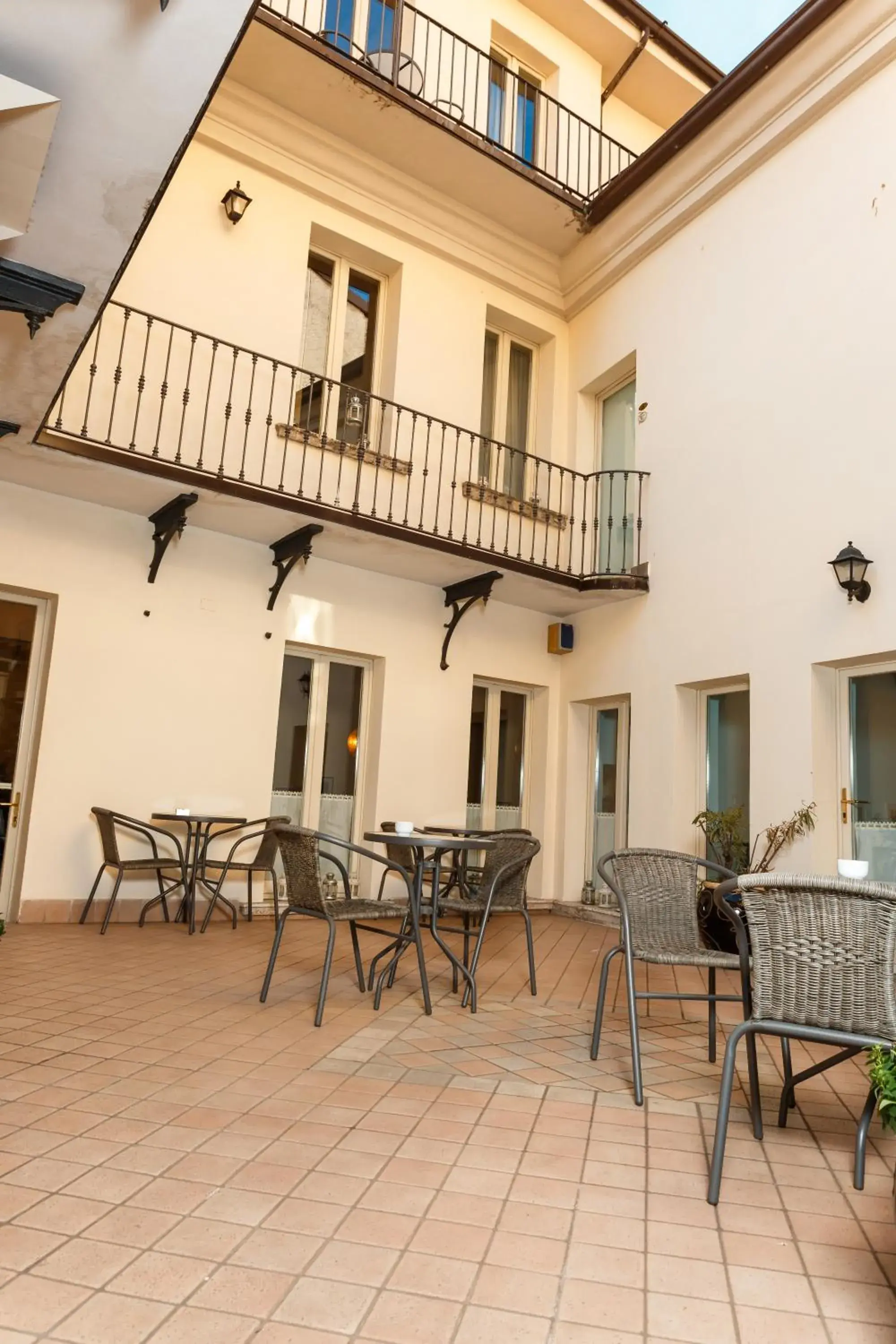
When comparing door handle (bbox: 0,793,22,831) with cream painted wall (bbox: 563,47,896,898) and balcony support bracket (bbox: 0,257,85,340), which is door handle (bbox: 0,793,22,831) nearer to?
balcony support bracket (bbox: 0,257,85,340)

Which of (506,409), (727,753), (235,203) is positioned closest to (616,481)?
(506,409)

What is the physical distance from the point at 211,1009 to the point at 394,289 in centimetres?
636

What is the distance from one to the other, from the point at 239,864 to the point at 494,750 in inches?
116

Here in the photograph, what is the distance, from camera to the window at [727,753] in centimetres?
633

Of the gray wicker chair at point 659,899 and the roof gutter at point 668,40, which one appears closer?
the gray wicker chair at point 659,899

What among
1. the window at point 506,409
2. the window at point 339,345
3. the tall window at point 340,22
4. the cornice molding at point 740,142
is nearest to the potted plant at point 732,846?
the window at point 506,409

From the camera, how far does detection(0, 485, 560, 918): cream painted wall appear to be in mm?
5676

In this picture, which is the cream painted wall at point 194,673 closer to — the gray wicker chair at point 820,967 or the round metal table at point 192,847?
the round metal table at point 192,847

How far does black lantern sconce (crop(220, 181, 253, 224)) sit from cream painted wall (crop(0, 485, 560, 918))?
245cm

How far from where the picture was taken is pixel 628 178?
7457 millimetres

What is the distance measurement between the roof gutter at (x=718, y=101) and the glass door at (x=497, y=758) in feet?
14.9

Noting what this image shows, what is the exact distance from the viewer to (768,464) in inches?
242

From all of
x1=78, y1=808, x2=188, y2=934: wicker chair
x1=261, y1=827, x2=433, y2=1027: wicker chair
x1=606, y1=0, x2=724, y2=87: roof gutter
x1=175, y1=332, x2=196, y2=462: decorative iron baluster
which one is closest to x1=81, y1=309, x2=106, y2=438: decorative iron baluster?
x1=175, y1=332, x2=196, y2=462: decorative iron baluster

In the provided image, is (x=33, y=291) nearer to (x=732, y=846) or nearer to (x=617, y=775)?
(x=732, y=846)
